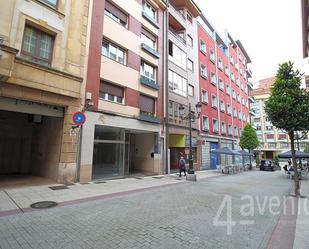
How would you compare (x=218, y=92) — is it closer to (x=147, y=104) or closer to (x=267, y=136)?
(x=147, y=104)

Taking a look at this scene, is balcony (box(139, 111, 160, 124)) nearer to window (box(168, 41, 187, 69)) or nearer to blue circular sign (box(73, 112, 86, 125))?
blue circular sign (box(73, 112, 86, 125))

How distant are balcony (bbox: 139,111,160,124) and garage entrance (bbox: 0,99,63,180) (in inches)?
219

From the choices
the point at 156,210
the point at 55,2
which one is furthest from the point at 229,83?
the point at 156,210

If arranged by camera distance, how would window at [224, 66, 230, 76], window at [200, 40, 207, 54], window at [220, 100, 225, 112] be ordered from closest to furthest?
1. window at [200, 40, 207, 54]
2. window at [220, 100, 225, 112]
3. window at [224, 66, 230, 76]

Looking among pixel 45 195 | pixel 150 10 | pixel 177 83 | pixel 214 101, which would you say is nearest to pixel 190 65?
pixel 177 83

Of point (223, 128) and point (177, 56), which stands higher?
point (177, 56)

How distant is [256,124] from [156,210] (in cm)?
6319

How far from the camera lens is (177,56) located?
19766 mm

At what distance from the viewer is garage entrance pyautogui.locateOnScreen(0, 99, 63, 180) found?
11.0 meters

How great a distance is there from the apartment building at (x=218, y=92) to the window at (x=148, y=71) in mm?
8243

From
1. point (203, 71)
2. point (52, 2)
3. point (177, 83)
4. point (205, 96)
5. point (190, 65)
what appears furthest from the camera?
point (203, 71)

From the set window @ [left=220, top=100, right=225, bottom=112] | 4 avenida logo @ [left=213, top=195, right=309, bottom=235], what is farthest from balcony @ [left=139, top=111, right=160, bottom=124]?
window @ [left=220, top=100, right=225, bottom=112]

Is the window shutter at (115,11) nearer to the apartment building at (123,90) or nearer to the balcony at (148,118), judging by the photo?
the apartment building at (123,90)

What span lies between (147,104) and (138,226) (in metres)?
11.4
